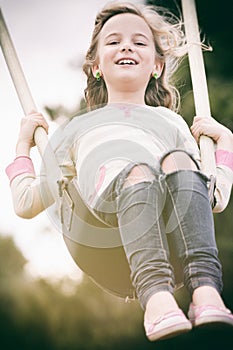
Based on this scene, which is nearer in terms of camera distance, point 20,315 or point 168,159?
point 168,159

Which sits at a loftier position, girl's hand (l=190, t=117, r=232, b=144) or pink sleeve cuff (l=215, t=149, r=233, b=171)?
girl's hand (l=190, t=117, r=232, b=144)

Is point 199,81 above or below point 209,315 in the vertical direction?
above

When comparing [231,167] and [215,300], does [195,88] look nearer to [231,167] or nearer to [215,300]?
[231,167]

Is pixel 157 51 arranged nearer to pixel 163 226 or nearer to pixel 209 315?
pixel 163 226

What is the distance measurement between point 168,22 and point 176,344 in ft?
2.02

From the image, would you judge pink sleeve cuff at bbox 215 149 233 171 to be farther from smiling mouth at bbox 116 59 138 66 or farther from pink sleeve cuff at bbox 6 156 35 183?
pink sleeve cuff at bbox 6 156 35 183

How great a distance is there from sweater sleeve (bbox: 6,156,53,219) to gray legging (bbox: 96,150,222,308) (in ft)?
0.49

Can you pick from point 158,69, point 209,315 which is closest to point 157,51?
point 158,69

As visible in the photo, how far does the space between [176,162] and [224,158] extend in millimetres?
186

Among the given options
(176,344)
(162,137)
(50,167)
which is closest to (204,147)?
(162,137)

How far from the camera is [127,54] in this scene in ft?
4.22

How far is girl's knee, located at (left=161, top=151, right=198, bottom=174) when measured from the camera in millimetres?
1129

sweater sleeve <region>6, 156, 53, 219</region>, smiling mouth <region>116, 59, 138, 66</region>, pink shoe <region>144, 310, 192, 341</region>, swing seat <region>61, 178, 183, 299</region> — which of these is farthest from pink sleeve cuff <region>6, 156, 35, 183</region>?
pink shoe <region>144, 310, 192, 341</region>

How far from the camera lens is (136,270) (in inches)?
41.6
